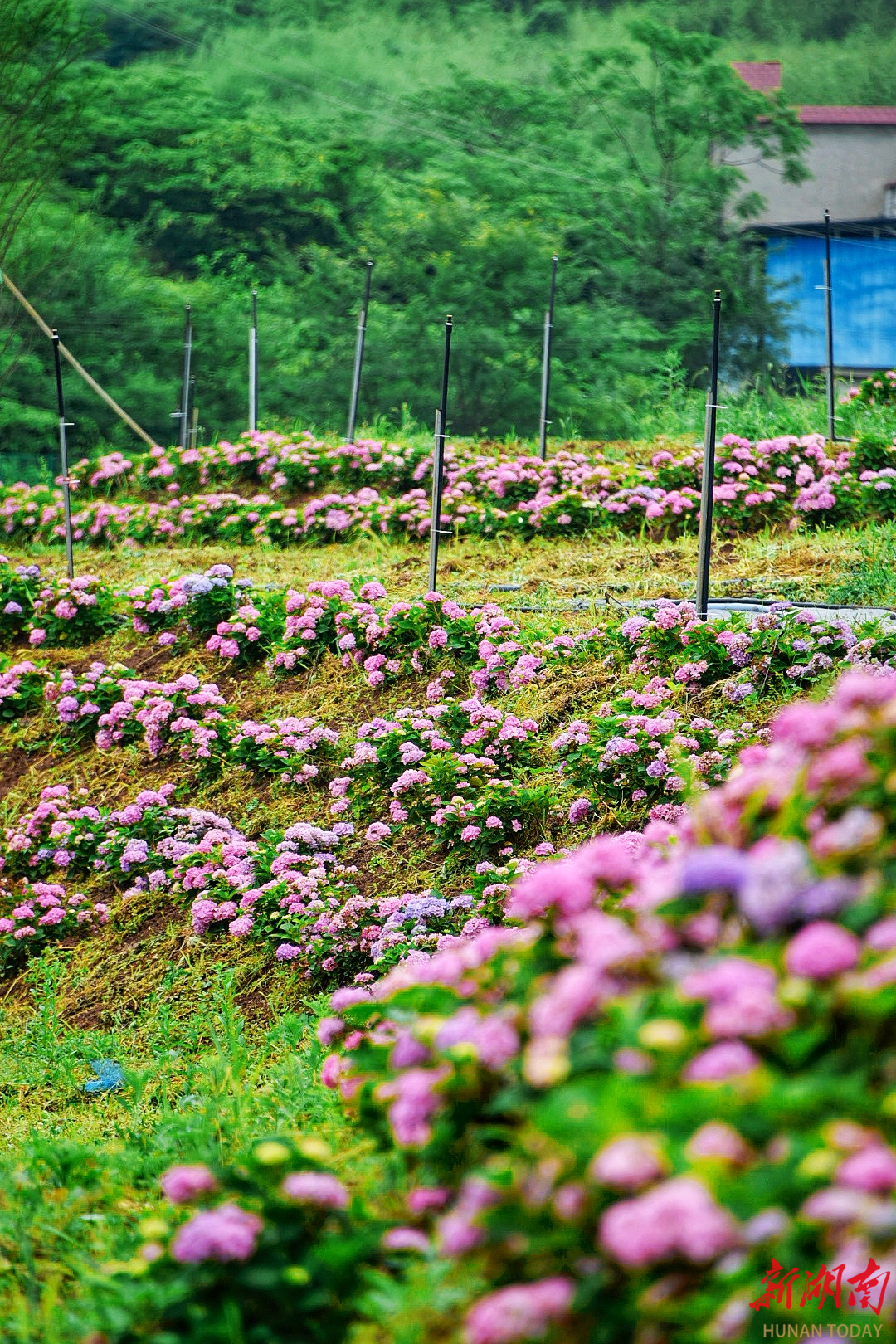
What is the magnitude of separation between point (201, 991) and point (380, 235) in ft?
55.1

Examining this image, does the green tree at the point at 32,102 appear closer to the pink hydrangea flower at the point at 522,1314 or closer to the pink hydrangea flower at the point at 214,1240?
the pink hydrangea flower at the point at 214,1240

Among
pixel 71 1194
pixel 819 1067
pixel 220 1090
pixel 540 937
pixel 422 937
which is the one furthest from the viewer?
pixel 422 937

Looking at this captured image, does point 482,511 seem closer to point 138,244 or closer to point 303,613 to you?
point 303,613

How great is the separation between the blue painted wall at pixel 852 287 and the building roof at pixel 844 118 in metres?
A: 4.75

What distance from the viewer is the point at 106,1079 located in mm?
3115

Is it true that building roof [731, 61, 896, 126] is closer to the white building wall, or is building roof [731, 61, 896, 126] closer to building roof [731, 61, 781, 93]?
building roof [731, 61, 781, 93]

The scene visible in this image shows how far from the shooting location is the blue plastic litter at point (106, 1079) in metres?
3.09

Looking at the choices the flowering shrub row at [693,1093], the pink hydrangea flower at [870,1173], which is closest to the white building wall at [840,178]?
the flowering shrub row at [693,1093]

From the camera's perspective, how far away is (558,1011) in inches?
48.9

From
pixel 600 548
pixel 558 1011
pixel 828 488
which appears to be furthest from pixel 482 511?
pixel 558 1011

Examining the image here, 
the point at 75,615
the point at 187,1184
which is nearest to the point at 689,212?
the point at 75,615

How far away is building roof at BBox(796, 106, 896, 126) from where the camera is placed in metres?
23.4

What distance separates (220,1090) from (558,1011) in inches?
64.0

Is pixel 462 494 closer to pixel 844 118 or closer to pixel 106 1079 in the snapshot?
pixel 106 1079
